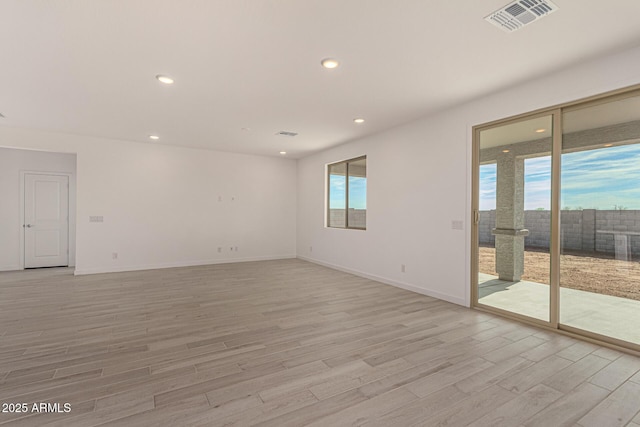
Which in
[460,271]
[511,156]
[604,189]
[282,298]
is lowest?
[282,298]

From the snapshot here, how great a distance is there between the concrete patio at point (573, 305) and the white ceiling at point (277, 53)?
2.38 metres

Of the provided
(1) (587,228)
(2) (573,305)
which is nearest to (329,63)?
(1) (587,228)

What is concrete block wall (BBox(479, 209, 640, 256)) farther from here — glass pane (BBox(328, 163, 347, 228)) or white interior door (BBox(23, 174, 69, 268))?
white interior door (BBox(23, 174, 69, 268))

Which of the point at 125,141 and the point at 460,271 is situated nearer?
the point at 460,271

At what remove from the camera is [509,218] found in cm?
373

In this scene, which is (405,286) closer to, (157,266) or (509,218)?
(509,218)

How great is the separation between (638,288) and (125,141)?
8.35 m

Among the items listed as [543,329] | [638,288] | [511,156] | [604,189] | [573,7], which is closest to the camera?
[573,7]

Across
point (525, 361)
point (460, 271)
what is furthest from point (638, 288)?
point (460, 271)

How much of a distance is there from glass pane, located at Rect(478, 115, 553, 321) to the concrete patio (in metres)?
0.01

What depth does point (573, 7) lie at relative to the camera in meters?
2.21

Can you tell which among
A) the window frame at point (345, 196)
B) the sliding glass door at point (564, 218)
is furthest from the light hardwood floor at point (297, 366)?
the window frame at point (345, 196)

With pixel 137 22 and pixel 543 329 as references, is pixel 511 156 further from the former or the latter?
pixel 137 22

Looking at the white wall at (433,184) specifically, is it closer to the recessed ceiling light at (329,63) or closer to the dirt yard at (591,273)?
the dirt yard at (591,273)
